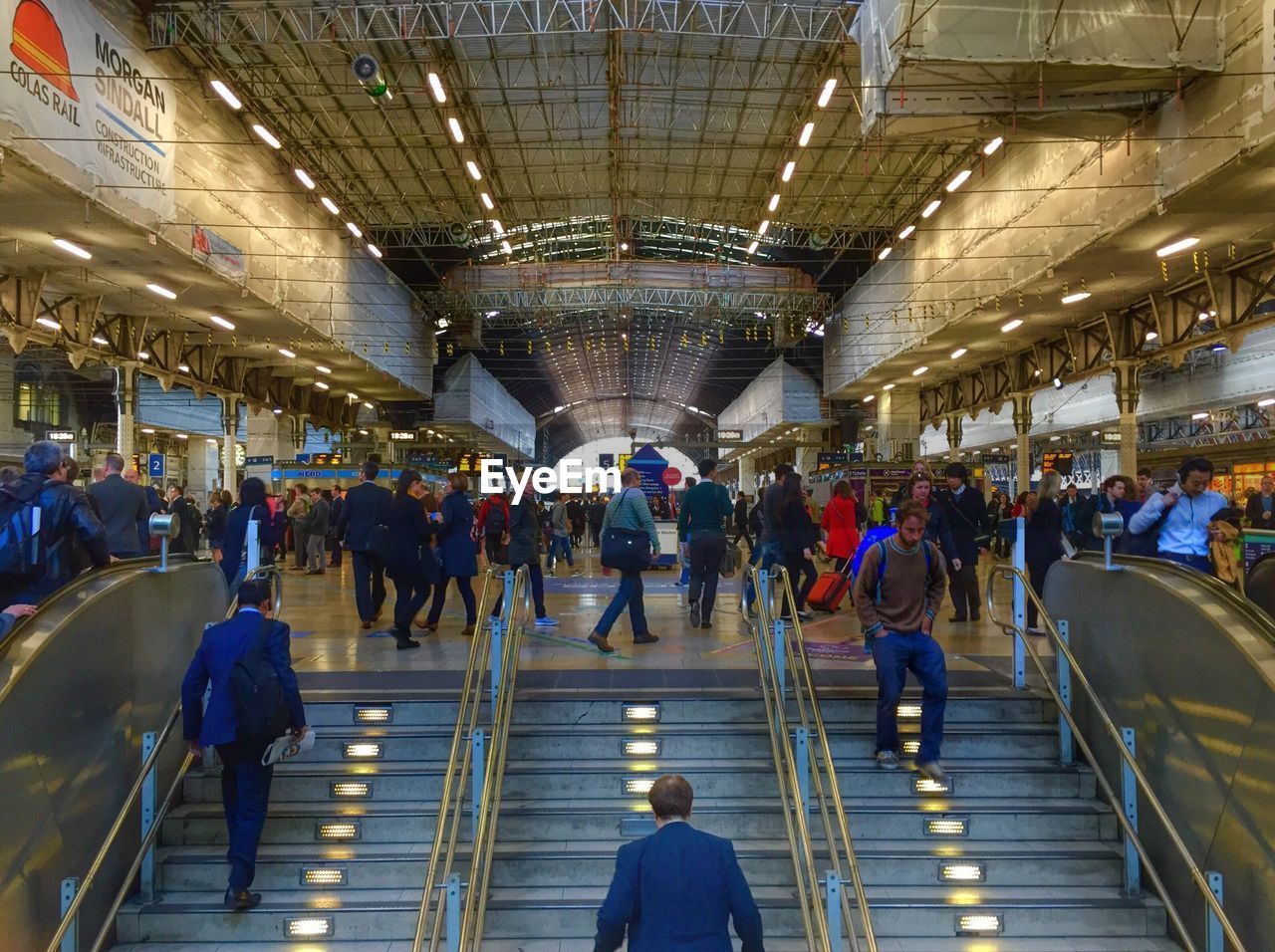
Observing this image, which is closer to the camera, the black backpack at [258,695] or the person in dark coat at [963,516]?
the black backpack at [258,695]

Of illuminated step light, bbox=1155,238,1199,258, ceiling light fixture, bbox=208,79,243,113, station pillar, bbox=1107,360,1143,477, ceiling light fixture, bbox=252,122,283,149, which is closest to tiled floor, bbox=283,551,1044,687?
illuminated step light, bbox=1155,238,1199,258

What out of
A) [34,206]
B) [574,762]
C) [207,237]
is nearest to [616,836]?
[574,762]

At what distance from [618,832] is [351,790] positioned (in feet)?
5.01

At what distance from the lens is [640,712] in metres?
6.38

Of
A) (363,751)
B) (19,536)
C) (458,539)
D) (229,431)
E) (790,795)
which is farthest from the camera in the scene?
(229,431)

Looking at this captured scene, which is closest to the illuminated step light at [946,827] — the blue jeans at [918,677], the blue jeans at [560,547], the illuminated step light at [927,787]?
the illuminated step light at [927,787]

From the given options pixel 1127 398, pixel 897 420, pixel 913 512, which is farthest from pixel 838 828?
pixel 897 420

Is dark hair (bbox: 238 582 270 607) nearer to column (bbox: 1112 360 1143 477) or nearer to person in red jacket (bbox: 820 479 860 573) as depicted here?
person in red jacket (bbox: 820 479 860 573)

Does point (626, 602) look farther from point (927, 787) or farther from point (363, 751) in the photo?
point (927, 787)

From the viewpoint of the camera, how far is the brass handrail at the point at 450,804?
4.24 meters

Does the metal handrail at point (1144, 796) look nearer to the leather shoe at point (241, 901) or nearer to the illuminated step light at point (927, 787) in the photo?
the illuminated step light at point (927, 787)

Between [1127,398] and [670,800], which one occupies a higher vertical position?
[1127,398]

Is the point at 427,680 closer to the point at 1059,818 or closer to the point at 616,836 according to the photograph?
the point at 616,836

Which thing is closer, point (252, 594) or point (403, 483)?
point (252, 594)
